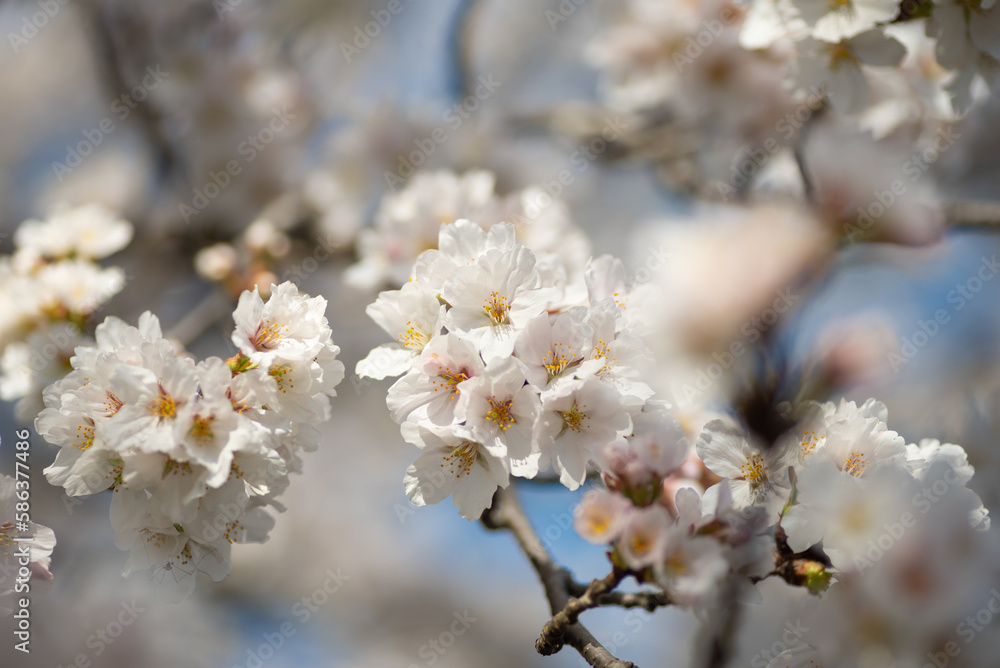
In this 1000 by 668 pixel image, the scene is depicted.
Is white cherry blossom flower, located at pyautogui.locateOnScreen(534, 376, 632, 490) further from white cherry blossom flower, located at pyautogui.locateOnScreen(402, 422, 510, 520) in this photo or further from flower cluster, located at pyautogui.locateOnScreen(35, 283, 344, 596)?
flower cluster, located at pyautogui.locateOnScreen(35, 283, 344, 596)

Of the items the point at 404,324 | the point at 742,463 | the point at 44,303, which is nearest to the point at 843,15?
the point at 742,463

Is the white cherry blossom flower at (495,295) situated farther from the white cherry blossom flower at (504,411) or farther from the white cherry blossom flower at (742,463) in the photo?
the white cherry blossom flower at (742,463)

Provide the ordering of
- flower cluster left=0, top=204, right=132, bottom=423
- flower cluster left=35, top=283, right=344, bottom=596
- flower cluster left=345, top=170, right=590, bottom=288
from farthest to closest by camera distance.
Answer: flower cluster left=345, top=170, right=590, bottom=288, flower cluster left=0, top=204, right=132, bottom=423, flower cluster left=35, top=283, right=344, bottom=596

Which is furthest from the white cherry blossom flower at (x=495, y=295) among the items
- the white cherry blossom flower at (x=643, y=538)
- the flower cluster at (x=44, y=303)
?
the flower cluster at (x=44, y=303)

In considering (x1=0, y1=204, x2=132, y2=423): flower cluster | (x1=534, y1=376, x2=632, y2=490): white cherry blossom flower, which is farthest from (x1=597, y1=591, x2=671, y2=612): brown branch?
(x1=0, y1=204, x2=132, y2=423): flower cluster

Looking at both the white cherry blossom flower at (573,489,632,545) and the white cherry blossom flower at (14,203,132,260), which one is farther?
the white cherry blossom flower at (14,203,132,260)

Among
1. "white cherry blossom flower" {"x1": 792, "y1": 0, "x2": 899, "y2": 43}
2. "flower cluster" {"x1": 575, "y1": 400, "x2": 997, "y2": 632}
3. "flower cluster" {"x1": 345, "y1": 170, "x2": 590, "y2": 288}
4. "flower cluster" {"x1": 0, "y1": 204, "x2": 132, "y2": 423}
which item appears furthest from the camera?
"flower cluster" {"x1": 345, "y1": 170, "x2": 590, "y2": 288}

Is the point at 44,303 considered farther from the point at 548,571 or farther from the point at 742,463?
the point at 742,463
